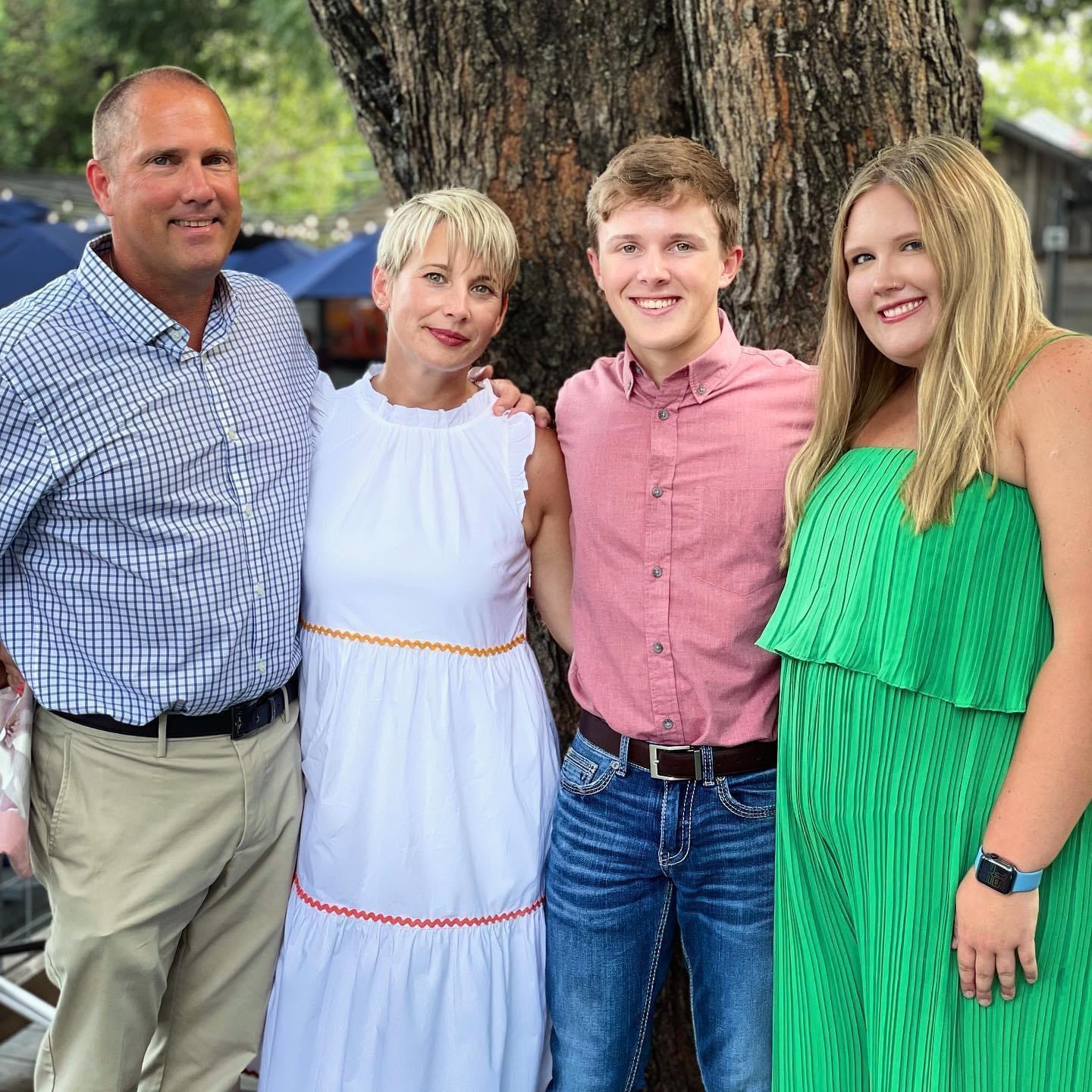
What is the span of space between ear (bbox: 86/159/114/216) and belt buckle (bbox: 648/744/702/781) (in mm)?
1407

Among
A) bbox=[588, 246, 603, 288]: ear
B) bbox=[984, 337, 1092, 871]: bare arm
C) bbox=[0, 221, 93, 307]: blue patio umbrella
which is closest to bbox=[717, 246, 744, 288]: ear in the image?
bbox=[588, 246, 603, 288]: ear

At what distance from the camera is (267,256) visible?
9922 millimetres

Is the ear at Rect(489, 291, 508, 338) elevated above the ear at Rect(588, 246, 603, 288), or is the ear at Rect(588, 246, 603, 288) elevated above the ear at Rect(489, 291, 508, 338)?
the ear at Rect(588, 246, 603, 288)

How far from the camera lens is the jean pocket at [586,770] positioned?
2.27 metres

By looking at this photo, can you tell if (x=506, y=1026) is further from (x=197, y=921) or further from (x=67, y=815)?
(x=67, y=815)

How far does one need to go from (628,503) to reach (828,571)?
0.42 metres

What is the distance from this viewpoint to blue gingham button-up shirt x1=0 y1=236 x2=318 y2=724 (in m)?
2.19

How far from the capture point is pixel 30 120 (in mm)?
18344

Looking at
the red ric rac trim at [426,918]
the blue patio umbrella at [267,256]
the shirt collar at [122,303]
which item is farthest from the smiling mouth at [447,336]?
the blue patio umbrella at [267,256]

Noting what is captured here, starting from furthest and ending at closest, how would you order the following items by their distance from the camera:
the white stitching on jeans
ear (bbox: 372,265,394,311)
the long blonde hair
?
1. ear (bbox: 372,265,394,311)
2. the white stitching on jeans
3. the long blonde hair

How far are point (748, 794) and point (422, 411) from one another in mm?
941

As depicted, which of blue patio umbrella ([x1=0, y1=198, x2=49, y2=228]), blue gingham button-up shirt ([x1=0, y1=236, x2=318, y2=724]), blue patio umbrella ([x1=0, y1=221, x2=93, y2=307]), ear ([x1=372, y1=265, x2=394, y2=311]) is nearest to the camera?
blue gingham button-up shirt ([x1=0, y1=236, x2=318, y2=724])
